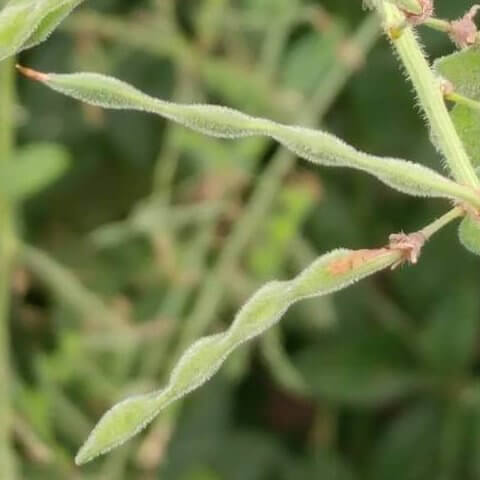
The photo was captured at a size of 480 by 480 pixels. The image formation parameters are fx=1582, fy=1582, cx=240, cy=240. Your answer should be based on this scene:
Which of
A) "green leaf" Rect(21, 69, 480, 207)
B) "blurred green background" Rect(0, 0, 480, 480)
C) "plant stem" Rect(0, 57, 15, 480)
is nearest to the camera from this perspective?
"green leaf" Rect(21, 69, 480, 207)

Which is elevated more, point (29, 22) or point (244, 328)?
point (29, 22)

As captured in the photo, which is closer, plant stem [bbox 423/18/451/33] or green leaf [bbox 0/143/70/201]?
plant stem [bbox 423/18/451/33]

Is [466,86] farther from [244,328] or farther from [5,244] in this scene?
[5,244]

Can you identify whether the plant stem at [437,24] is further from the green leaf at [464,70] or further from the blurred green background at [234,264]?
the blurred green background at [234,264]

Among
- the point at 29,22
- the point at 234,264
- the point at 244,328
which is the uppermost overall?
the point at 29,22

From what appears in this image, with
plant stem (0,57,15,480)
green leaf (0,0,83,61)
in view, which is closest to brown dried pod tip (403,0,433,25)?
green leaf (0,0,83,61)

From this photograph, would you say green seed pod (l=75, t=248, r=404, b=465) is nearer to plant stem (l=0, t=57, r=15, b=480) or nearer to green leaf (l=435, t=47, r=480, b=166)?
green leaf (l=435, t=47, r=480, b=166)

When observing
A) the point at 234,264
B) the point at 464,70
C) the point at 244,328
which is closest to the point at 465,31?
the point at 464,70
